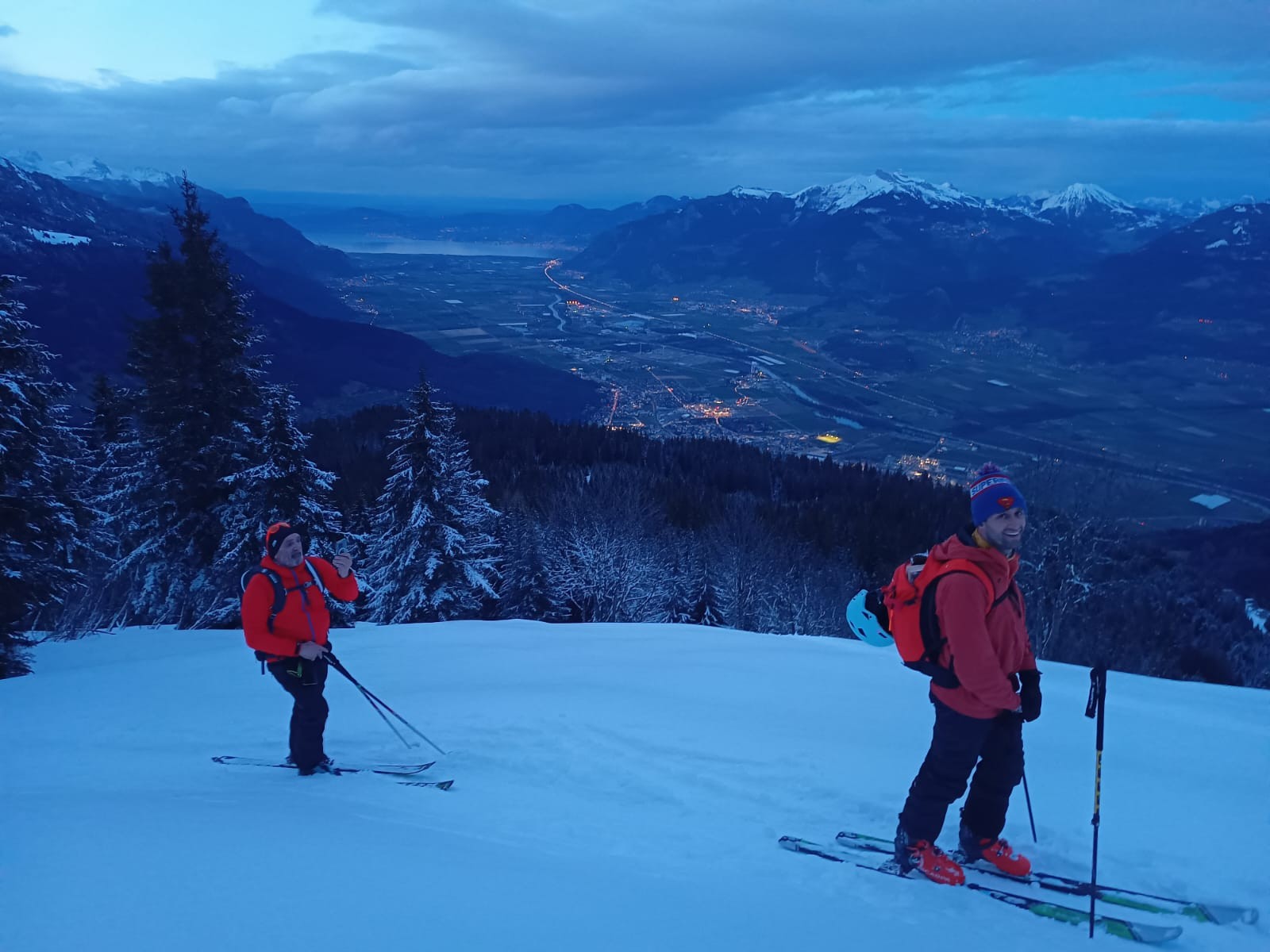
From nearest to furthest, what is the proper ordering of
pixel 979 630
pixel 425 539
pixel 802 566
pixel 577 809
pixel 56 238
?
pixel 979 630, pixel 577 809, pixel 425 539, pixel 802 566, pixel 56 238

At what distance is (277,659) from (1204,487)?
360 ft

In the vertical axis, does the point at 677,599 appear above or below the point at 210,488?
below

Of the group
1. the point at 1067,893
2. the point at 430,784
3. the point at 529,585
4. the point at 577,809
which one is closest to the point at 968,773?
the point at 1067,893

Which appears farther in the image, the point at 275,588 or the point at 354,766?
the point at 354,766

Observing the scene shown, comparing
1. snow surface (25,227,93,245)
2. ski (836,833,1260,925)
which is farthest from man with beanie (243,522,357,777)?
snow surface (25,227,93,245)

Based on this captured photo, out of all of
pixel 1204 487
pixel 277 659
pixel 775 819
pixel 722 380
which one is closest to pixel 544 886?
pixel 775 819

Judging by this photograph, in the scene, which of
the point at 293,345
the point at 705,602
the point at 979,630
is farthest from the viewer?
the point at 293,345

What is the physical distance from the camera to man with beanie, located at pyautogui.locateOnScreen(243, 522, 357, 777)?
5.23 metres

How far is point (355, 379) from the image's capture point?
143 m

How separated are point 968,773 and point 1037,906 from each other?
70 centimetres

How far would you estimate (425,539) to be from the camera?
23.0 metres

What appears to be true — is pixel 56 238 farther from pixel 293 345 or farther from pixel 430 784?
pixel 430 784

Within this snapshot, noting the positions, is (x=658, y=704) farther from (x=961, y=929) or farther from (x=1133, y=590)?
(x=1133, y=590)

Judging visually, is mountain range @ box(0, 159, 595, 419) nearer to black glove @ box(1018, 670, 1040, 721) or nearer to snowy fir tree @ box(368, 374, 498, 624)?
snowy fir tree @ box(368, 374, 498, 624)
